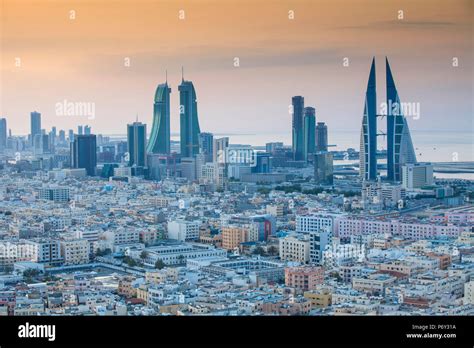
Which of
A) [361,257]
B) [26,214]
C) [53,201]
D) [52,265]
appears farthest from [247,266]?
[53,201]

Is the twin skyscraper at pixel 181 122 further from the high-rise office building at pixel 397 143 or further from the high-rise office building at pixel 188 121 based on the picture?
the high-rise office building at pixel 397 143

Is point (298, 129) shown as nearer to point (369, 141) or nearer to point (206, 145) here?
point (206, 145)

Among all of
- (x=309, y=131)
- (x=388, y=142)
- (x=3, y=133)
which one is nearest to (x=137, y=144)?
(x=309, y=131)

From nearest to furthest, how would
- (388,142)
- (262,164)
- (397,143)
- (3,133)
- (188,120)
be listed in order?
(3,133), (188,120), (262,164), (397,143), (388,142)

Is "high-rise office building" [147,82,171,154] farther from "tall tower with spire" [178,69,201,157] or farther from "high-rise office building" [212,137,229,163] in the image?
"high-rise office building" [212,137,229,163]

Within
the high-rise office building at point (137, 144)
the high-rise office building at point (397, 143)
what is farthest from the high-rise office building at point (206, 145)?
the high-rise office building at point (397, 143)

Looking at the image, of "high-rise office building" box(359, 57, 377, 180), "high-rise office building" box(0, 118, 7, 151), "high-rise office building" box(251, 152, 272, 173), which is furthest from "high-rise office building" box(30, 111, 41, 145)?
"high-rise office building" box(359, 57, 377, 180)

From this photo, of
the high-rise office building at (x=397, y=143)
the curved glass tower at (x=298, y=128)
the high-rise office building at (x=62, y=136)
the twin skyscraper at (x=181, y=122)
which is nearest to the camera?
the curved glass tower at (x=298, y=128)
